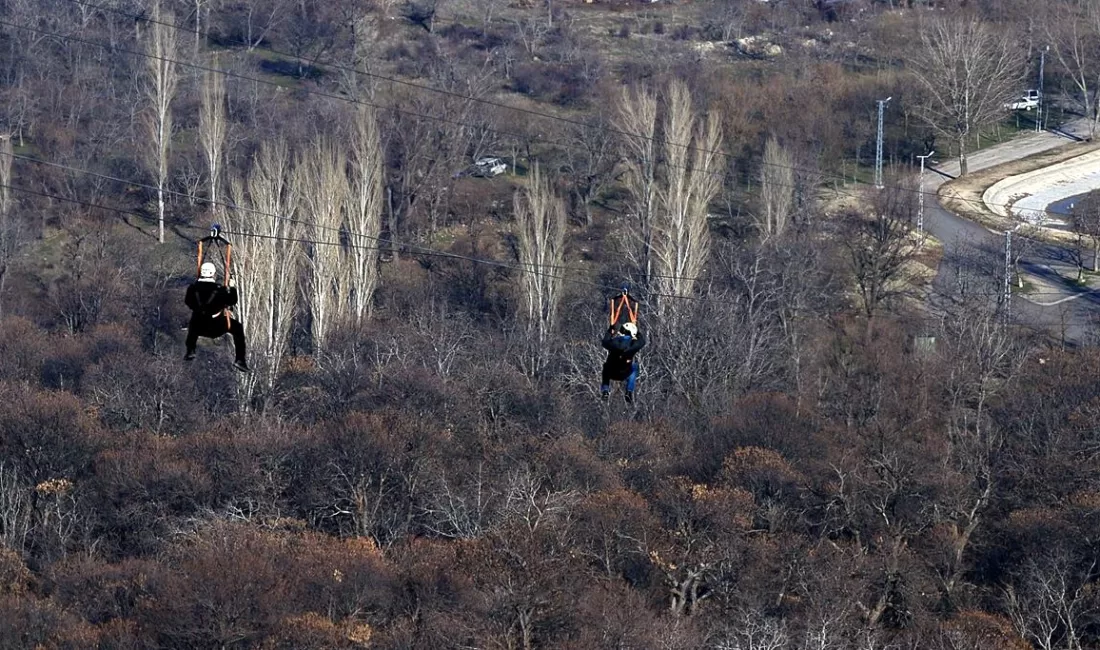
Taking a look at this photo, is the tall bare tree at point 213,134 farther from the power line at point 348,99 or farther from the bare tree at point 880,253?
the bare tree at point 880,253

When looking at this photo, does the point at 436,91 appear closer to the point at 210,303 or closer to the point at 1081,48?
the point at 1081,48

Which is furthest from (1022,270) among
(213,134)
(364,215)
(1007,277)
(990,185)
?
(213,134)

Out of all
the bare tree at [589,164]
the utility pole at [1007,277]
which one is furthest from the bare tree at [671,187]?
the utility pole at [1007,277]

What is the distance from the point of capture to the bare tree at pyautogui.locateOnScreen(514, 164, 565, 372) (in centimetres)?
5500

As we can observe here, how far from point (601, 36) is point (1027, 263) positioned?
33.4m

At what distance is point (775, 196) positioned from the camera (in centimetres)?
6247

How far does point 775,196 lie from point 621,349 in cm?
3982

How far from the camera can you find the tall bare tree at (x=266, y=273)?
163ft

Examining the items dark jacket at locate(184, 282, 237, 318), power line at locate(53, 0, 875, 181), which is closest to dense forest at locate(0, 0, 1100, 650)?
power line at locate(53, 0, 875, 181)

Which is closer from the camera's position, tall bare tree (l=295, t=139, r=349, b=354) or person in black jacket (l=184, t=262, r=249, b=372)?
person in black jacket (l=184, t=262, r=249, b=372)

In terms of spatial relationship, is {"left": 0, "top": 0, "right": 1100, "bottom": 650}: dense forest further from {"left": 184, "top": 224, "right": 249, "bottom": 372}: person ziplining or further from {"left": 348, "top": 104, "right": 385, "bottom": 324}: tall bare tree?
{"left": 184, "top": 224, "right": 249, "bottom": 372}: person ziplining

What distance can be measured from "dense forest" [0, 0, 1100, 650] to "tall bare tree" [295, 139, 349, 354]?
14 centimetres

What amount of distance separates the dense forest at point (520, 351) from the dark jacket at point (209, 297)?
1144 cm

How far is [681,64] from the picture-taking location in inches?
3196
